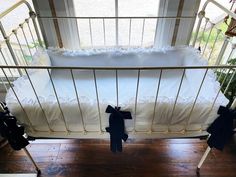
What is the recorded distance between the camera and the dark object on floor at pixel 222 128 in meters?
0.98

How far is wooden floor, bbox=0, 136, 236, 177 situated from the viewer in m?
1.40

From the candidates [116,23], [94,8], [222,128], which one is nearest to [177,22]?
[116,23]

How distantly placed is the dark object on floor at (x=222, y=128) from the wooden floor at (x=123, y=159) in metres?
0.44

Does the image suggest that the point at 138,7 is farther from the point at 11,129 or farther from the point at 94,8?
the point at 11,129

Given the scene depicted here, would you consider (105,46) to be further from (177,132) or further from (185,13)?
(177,132)

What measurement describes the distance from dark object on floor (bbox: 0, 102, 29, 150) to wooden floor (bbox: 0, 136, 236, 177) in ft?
1.40

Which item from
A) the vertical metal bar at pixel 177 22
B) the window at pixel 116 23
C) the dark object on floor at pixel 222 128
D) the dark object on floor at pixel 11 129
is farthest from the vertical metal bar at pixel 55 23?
the dark object on floor at pixel 222 128

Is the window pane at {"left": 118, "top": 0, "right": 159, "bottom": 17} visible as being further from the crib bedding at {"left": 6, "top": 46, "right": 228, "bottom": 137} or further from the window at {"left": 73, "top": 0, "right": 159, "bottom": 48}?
the crib bedding at {"left": 6, "top": 46, "right": 228, "bottom": 137}

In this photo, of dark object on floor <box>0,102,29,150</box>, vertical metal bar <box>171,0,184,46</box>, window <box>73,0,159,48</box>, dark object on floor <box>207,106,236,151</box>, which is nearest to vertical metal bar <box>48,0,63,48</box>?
window <box>73,0,159,48</box>

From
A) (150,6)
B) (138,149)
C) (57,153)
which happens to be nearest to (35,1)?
(150,6)

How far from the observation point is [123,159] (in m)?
1.47

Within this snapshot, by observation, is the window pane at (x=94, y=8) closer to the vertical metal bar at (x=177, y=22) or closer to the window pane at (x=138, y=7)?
the window pane at (x=138, y=7)

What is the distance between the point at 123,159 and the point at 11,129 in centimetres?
82

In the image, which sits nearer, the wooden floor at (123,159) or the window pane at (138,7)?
the wooden floor at (123,159)
